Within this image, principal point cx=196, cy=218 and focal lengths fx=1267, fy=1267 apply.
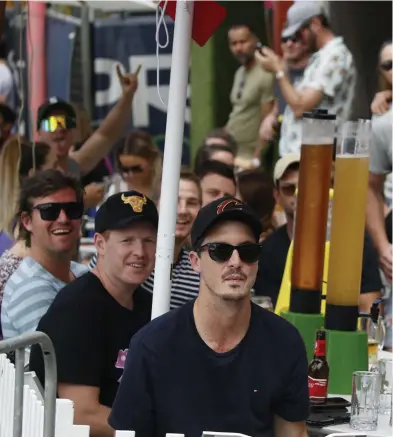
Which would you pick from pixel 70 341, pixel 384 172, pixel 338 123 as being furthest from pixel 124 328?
pixel 338 123

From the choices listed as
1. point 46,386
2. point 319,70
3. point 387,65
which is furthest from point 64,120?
point 46,386

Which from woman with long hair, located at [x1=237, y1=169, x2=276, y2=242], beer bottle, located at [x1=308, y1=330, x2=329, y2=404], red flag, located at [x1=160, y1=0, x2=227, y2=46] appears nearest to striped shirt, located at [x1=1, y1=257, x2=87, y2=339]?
beer bottle, located at [x1=308, y1=330, x2=329, y2=404]

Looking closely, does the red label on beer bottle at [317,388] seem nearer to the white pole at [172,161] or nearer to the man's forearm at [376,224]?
the white pole at [172,161]

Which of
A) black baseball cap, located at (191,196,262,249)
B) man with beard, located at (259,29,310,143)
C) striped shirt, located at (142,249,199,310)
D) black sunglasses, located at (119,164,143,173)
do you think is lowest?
striped shirt, located at (142,249,199,310)

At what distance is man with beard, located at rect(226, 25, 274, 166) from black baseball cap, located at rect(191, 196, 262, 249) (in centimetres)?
674

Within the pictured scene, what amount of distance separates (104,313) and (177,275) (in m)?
1.33

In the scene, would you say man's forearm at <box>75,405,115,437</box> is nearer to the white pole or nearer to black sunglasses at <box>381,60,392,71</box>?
the white pole

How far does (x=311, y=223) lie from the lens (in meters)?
5.60

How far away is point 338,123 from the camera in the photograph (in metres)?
9.15

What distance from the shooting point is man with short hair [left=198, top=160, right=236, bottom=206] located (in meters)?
7.91

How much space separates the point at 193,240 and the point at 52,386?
920 mm

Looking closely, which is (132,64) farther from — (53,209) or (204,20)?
(204,20)

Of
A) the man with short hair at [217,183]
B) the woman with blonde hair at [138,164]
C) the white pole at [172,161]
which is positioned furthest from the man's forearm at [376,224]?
the white pole at [172,161]

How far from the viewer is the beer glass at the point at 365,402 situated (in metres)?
4.89
